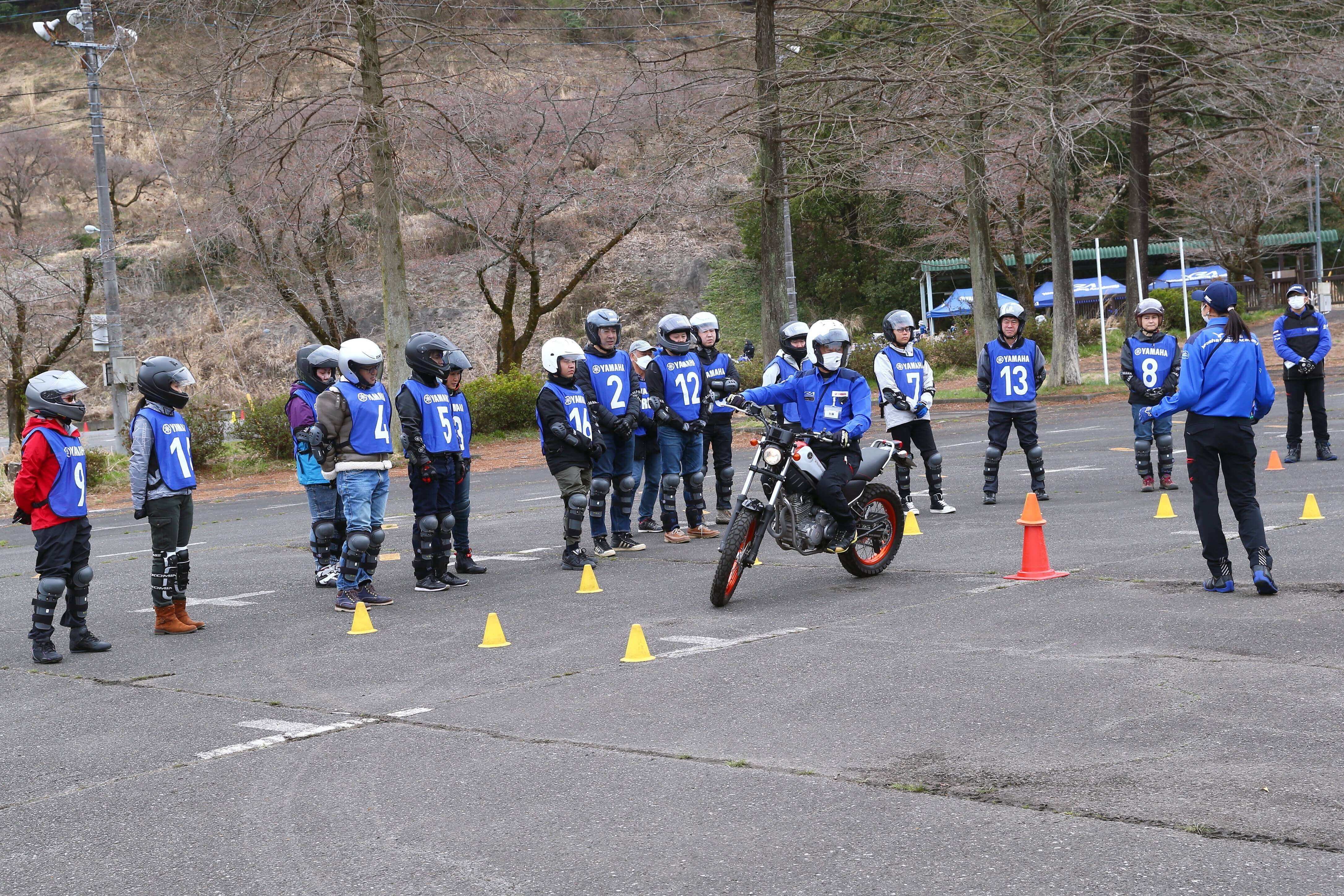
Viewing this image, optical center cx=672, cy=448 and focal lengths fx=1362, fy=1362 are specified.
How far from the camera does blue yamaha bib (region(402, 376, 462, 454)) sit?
34.1ft

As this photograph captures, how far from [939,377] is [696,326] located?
2547cm

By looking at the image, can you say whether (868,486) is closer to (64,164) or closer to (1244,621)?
(1244,621)

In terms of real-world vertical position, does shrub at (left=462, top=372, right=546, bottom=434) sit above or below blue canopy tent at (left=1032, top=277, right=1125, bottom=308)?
below

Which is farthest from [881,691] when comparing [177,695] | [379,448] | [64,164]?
[64,164]

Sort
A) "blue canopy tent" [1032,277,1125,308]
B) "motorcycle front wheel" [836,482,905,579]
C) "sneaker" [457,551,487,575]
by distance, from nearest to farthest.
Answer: "motorcycle front wheel" [836,482,905,579], "sneaker" [457,551,487,575], "blue canopy tent" [1032,277,1125,308]

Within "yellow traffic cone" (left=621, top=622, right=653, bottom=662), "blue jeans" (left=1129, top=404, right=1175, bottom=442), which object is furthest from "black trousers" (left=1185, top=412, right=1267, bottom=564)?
"blue jeans" (left=1129, top=404, right=1175, bottom=442)

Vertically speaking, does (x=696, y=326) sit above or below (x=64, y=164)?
below

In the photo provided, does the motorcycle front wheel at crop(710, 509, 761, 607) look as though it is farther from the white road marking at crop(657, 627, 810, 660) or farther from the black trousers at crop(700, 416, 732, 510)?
the black trousers at crop(700, 416, 732, 510)

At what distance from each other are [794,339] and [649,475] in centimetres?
200

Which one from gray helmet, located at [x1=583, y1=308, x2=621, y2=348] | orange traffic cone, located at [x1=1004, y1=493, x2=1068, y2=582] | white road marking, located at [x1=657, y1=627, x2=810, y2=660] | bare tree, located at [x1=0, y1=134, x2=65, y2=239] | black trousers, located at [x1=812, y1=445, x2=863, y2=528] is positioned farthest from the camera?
bare tree, located at [x1=0, y1=134, x2=65, y2=239]

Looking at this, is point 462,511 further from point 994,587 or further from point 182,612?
point 994,587

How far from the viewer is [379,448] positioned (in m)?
9.94

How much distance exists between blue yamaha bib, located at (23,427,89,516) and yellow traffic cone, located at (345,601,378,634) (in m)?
1.81

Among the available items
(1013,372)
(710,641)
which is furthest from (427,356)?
(1013,372)
